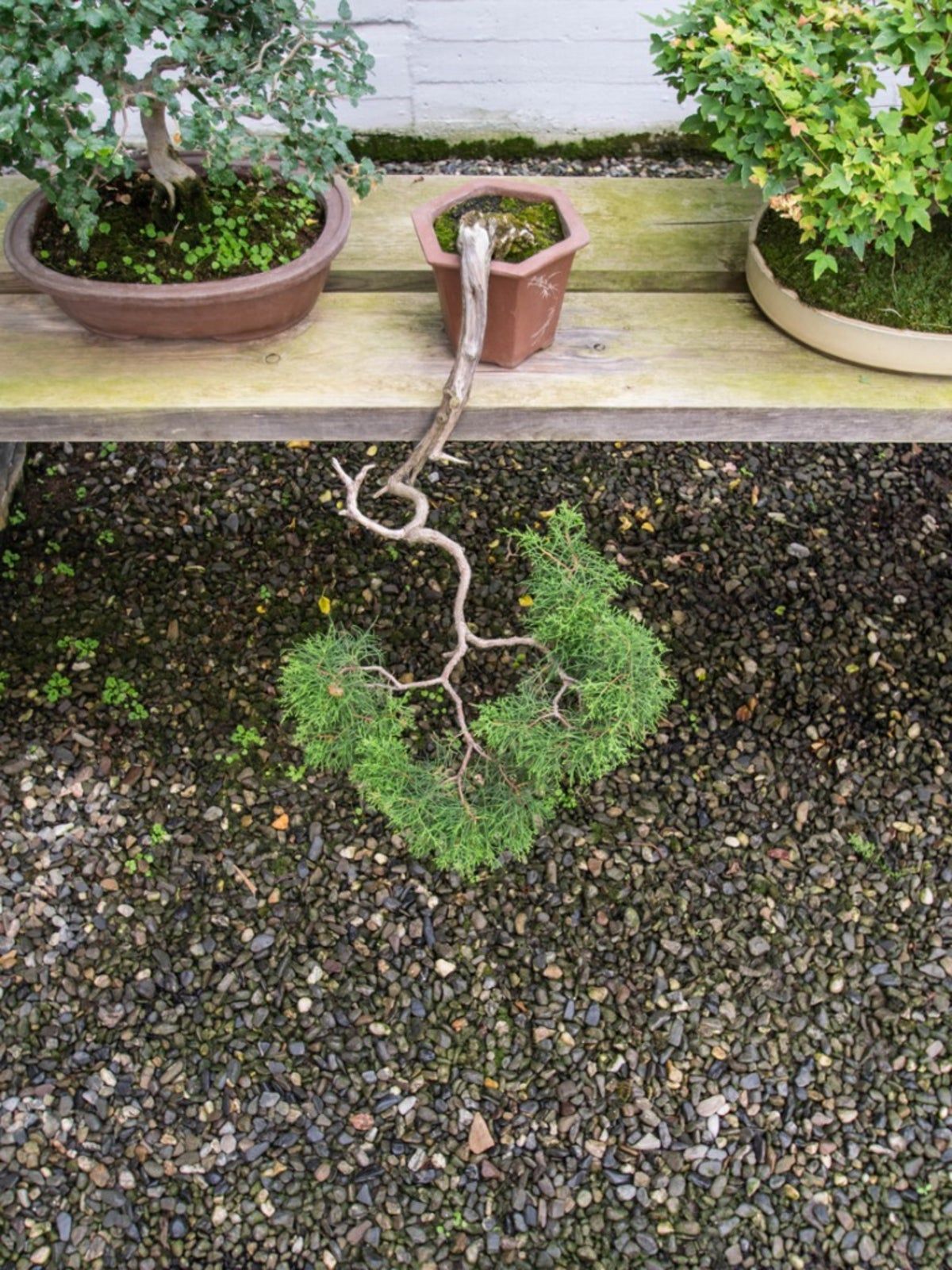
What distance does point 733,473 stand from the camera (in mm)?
2660

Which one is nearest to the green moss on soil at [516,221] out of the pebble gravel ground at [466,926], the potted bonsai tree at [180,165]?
the potted bonsai tree at [180,165]

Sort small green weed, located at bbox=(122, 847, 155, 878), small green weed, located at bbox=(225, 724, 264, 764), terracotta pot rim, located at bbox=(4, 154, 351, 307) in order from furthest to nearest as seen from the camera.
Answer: small green weed, located at bbox=(225, 724, 264, 764)
small green weed, located at bbox=(122, 847, 155, 878)
terracotta pot rim, located at bbox=(4, 154, 351, 307)

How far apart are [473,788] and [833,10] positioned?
1.26 metres

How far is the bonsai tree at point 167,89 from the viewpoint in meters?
1.36

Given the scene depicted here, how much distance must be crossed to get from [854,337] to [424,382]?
0.67 meters

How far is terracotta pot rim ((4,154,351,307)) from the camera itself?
5.22 ft

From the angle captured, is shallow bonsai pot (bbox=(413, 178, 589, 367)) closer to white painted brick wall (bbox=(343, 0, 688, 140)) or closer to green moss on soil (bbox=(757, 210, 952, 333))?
green moss on soil (bbox=(757, 210, 952, 333))

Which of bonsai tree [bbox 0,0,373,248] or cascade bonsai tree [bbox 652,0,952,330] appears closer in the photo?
bonsai tree [bbox 0,0,373,248]

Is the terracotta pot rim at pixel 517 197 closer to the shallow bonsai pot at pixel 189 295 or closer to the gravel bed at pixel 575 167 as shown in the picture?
the shallow bonsai pot at pixel 189 295

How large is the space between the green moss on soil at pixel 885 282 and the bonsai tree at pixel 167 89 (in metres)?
0.69

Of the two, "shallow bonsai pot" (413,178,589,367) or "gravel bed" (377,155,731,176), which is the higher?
"shallow bonsai pot" (413,178,589,367)

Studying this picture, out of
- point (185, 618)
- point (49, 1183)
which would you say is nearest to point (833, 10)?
point (185, 618)

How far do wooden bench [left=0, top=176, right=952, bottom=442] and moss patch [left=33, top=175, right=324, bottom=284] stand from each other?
13 centimetres

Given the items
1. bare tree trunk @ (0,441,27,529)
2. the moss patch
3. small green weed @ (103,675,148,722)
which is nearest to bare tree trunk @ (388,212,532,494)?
the moss patch
